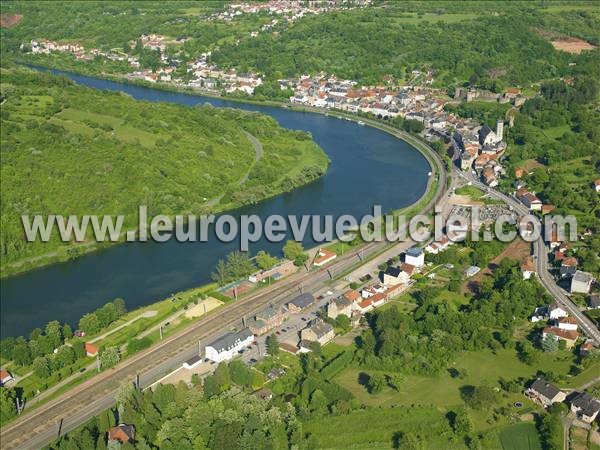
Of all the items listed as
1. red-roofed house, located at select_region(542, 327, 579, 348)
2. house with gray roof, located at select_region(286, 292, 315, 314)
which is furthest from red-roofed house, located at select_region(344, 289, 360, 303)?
red-roofed house, located at select_region(542, 327, 579, 348)

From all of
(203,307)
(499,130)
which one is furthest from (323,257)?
(499,130)

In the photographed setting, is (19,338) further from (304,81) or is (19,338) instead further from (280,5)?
(280,5)

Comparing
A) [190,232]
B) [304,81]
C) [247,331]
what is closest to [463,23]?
[304,81]

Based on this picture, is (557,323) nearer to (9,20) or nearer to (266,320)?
(266,320)

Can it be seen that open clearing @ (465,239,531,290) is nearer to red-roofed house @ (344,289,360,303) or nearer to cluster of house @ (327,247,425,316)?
cluster of house @ (327,247,425,316)

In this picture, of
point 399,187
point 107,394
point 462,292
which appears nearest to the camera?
point 107,394
